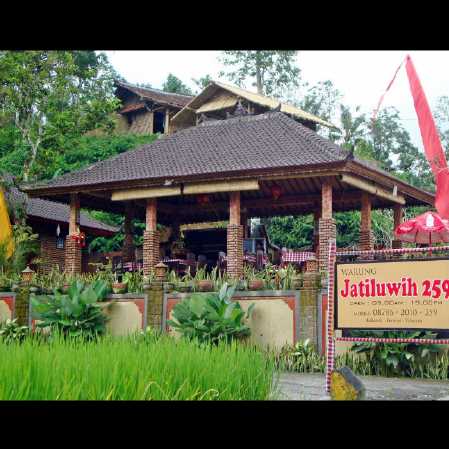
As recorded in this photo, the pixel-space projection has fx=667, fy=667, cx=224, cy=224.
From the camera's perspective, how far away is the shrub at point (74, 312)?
11.3 metres

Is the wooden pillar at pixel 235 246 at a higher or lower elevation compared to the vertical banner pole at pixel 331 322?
higher

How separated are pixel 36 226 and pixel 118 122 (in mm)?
16117

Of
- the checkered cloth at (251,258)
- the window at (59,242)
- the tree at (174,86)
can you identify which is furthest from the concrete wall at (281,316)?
the tree at (174,86)

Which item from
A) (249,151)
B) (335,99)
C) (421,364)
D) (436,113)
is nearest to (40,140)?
(249,151)

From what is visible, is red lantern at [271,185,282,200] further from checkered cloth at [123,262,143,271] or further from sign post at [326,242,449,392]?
sign post at [326,242,449,392]

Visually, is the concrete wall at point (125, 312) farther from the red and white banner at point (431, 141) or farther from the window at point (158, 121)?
the window at point (158, 121)

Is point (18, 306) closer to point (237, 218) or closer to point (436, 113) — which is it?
point (237, 218)

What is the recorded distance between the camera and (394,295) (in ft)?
22.2

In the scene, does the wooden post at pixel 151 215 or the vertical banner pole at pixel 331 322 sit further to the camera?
the wooden post at pixel 151 215

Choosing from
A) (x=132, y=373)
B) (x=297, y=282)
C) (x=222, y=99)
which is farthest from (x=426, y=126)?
(x=222, y=99)

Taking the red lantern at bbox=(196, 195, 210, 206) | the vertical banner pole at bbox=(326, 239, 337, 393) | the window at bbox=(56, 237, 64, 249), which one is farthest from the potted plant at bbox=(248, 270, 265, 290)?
the window at bbox=(56, 237, 64, 249)

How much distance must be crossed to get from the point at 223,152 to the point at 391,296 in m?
9.39

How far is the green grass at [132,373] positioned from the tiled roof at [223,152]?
8.38 metres

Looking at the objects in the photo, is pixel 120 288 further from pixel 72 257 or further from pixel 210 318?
pixel 72 257
